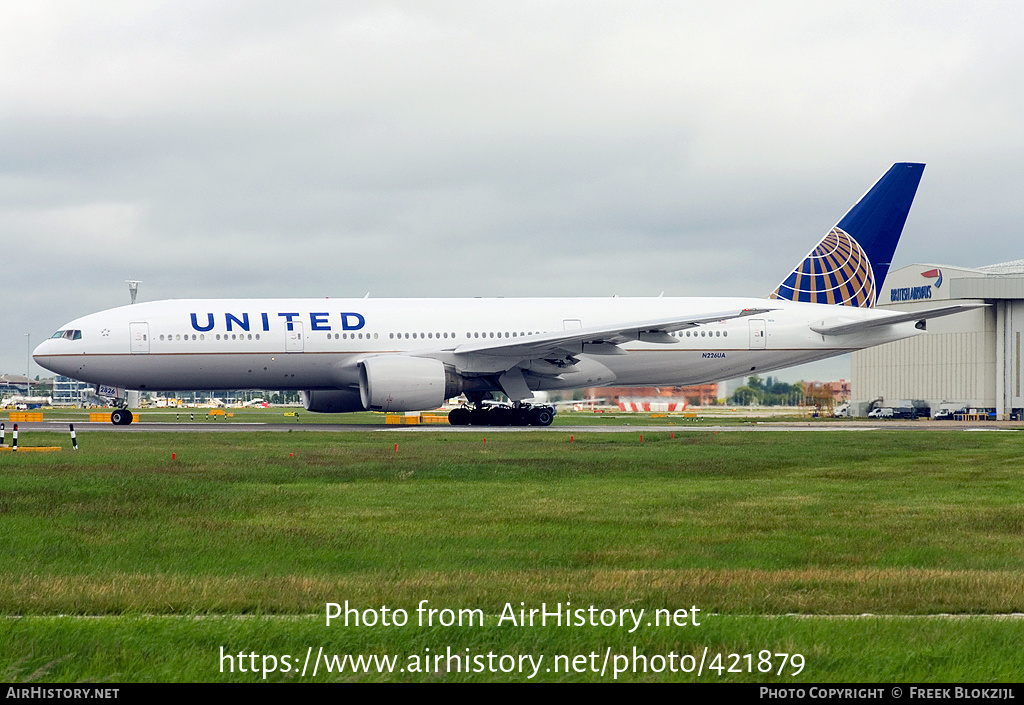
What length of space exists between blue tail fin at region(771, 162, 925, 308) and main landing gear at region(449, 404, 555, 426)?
11.0 m

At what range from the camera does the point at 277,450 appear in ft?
81.9

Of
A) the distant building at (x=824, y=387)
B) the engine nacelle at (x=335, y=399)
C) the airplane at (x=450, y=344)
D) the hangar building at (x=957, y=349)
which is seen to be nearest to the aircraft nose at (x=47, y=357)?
the airplane at (x=450, y=344)

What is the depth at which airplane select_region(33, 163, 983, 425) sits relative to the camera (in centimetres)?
3594

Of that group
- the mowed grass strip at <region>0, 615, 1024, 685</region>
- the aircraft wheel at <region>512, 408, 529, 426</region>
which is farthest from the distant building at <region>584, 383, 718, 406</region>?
the mowed grass strip at <region>0, 615, 1024, 685</region>

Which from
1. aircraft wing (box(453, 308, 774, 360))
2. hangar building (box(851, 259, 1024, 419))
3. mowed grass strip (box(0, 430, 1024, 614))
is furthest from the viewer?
hangar building (box(851, 259, 1024, 419))

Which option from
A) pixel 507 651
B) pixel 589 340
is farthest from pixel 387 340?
pixel 507 651

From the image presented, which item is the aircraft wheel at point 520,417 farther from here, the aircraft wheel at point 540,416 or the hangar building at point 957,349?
the hangar building at point 957,349

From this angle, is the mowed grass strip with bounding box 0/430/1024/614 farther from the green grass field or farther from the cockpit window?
the cockpit window

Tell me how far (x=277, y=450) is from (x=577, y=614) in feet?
59.1

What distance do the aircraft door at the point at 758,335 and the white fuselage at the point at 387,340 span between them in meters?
0.04

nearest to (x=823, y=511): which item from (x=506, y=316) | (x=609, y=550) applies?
(x=609, y=550)

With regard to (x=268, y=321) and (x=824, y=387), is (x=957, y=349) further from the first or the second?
(x=268, y=321)

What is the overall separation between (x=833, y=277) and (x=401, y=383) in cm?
1824
